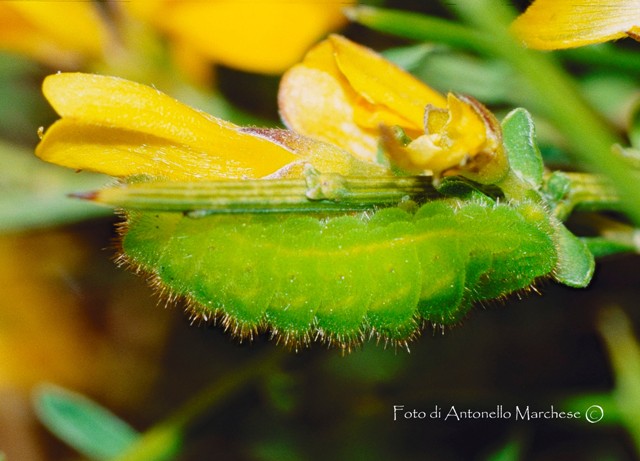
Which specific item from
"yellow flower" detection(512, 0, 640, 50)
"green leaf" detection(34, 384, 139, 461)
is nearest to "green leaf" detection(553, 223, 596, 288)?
"yellow flower" detection(512, 0, 640, 50)

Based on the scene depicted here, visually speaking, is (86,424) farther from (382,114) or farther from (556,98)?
(556,98)

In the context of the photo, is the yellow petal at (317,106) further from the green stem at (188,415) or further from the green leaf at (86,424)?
the green leaf at (86,424)

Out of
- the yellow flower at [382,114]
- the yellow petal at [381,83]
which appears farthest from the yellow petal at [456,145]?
the yellow petal at [381,83]

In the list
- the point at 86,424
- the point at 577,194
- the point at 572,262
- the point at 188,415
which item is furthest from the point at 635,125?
the point at 86,424

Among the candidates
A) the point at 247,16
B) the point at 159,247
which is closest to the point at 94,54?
the point at 247,16

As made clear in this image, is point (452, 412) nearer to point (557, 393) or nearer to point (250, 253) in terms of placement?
point (557, 393)

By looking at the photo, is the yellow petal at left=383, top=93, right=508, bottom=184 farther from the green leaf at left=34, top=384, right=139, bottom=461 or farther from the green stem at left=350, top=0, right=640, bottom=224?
the green leaf at left=34, top=384, right=139, bottom=461
